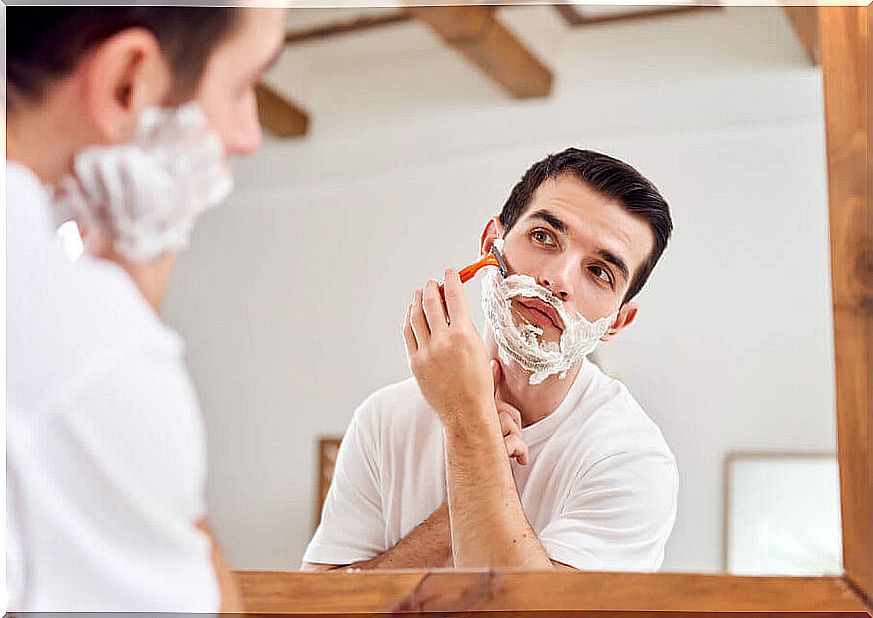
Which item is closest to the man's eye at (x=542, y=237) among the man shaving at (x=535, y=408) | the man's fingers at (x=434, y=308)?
the man shaving at (x=535, y=408)

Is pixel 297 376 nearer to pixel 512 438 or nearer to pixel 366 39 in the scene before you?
pixel 512 438

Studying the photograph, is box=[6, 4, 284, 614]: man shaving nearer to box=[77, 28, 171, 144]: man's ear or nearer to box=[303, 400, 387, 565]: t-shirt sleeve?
box=[77, 28, 171, 144]: man's ear

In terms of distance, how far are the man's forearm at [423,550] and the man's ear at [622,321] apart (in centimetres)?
22

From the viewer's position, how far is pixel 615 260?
0.92 metres

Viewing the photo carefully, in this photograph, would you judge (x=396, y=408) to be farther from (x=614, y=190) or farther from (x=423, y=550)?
(x=614, y=190)

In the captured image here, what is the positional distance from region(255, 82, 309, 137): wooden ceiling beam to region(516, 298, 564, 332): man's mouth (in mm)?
274

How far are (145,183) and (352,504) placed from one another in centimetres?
37

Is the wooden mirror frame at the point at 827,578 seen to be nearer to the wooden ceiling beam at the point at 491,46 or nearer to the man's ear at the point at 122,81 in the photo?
the wooden ceiling beam at the point at 491,46

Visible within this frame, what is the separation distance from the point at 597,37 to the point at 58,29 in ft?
1.68

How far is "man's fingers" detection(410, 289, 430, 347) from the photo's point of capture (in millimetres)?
924

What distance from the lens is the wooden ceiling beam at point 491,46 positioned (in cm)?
95

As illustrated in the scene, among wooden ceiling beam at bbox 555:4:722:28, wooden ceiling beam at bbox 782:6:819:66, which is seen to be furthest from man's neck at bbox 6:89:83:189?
wooden ceiling beam at bbox 782:6:819:66

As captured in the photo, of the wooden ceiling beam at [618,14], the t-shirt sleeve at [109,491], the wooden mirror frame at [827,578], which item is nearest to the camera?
the t-shirt sleeve at [109,491]

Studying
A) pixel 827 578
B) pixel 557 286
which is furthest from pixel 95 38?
pixel 827 578
